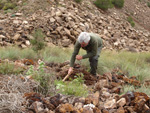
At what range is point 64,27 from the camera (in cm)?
1105

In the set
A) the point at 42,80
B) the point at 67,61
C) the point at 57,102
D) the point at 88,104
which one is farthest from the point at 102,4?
the point at 57,102

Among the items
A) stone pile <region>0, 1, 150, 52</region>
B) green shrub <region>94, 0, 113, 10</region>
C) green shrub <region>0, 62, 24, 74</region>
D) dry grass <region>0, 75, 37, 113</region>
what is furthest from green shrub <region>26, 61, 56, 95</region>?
green shrub <region>94, 0, 113, 10</region>

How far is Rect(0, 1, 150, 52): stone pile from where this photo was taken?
1009cm

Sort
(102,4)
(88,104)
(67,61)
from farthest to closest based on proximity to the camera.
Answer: (102,4) → (67,61) → (88,104)

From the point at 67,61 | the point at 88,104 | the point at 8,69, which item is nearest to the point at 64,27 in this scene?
the point at 67,61

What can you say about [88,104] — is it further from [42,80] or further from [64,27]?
[64,27]

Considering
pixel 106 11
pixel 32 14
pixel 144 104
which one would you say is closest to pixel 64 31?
pixel 32 14

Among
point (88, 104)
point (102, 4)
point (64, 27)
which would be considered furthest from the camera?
point (102, 4)

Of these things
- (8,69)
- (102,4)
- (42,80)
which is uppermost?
(42,80)

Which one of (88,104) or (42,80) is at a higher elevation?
(88,104)

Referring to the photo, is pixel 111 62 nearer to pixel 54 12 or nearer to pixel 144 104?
pixel 144 104

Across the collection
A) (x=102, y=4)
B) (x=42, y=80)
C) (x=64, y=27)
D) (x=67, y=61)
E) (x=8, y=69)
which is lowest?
(x=64, y=27)

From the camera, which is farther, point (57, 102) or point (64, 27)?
point (64, 27)

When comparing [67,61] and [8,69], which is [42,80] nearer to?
[8,69]
